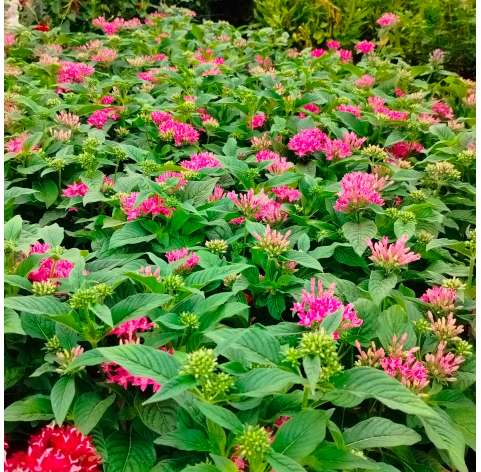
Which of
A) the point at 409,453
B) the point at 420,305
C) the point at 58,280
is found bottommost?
the point at 409,453

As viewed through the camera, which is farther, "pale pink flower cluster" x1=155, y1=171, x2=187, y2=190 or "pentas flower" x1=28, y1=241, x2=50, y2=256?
"pale pink flower cluster" x1=155, y1=171, x2=187, y2=190

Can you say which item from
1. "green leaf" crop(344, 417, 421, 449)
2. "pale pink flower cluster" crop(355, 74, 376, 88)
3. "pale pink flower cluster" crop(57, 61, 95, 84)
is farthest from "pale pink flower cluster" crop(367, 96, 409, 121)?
"green leaf" crop(344, 417, 421, 449)

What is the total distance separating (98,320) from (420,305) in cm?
76

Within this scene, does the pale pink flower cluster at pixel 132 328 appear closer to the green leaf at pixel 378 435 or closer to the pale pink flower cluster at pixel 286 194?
the green leaf at pixel 378 435

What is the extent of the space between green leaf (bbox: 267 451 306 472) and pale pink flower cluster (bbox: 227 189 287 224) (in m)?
0.87

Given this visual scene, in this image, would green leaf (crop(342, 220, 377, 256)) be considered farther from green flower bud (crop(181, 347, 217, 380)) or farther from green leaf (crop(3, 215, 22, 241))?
green leaf (crop(3, 215, 22, 241))

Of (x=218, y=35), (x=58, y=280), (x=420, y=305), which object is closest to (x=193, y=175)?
(x=58, y=280)

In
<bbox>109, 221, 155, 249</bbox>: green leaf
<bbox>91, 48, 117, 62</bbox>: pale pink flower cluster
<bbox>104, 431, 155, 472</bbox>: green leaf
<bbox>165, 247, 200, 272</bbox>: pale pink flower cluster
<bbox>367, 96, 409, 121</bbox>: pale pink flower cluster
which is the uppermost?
<bbox>91, 48, 117, 62</bbox>: pale pink flower cluster

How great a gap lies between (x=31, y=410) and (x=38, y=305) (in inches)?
7.9

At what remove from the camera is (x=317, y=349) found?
101 cm

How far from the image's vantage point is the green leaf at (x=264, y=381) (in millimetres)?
967

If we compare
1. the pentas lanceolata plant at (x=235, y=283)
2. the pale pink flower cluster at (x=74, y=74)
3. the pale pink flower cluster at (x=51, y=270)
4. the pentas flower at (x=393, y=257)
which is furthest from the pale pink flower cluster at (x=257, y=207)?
the pale pink flower cluster at (x=74, y=74)

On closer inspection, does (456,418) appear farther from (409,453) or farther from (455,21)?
(455,21)

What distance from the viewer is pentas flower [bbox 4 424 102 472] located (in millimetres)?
Answer: 986
